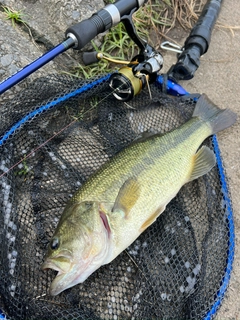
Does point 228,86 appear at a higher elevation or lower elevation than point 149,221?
lower

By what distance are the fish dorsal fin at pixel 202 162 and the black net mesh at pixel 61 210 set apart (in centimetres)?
23

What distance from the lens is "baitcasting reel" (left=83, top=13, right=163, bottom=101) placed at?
126 inches

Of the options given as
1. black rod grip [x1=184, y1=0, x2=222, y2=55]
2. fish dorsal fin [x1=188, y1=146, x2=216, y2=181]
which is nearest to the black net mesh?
fish dorsal fin [x1=188, y1=146, x2=216, y2=181]

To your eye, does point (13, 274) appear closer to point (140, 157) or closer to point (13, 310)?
point (13, 310)

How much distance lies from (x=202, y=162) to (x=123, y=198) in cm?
87

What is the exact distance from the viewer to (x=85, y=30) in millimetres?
2863

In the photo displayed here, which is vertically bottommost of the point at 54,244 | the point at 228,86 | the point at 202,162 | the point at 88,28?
the point at 228,86

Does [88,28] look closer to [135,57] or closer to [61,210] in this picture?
[135,57]

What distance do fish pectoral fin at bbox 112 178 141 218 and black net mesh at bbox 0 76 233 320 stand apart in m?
0.43

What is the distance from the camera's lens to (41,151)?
304 cm

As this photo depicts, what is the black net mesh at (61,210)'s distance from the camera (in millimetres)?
2559

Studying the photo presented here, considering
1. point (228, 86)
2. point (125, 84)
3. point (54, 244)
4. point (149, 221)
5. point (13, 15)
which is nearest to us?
point (54, 244)

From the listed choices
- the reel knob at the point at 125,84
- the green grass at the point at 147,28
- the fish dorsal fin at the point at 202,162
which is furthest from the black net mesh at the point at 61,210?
the green grass at the point at 147,28

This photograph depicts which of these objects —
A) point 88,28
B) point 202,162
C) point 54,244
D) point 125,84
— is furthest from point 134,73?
point 54,244
